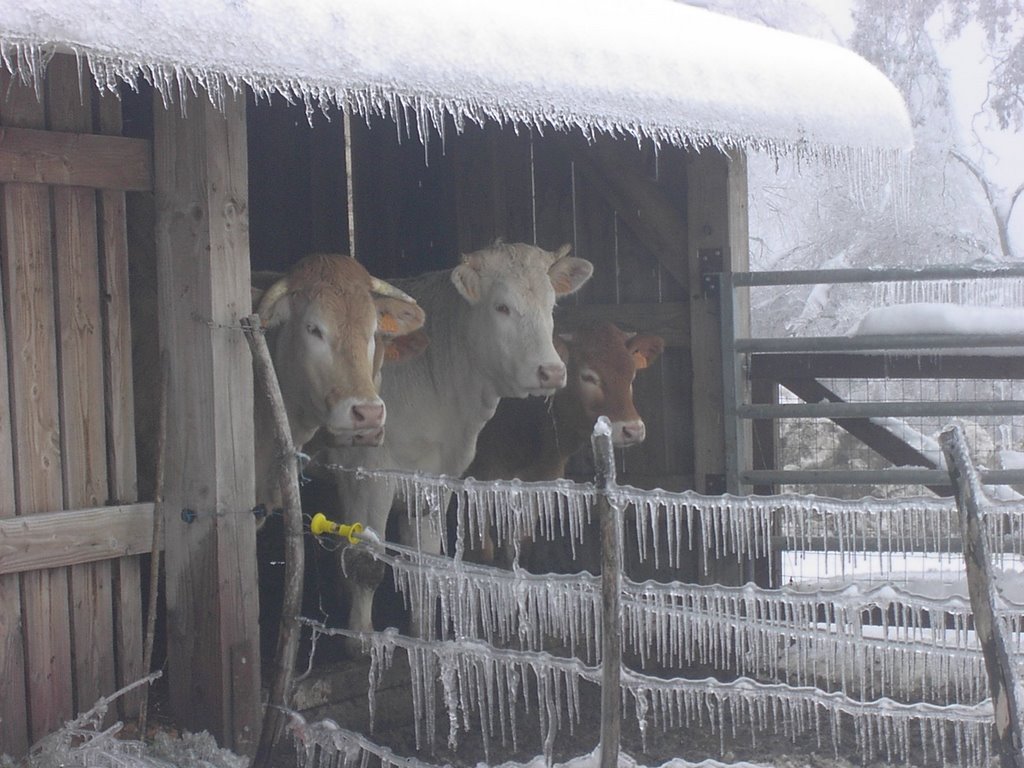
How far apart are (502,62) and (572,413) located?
10.2 ft

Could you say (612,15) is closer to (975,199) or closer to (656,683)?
(656,683)

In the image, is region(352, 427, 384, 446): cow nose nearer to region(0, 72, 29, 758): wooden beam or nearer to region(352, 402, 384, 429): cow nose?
region(352, 402, 384, 429): cow nose

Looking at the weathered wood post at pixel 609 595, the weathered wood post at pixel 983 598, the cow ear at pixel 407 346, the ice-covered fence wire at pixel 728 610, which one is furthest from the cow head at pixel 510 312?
the weathered wood post at pixel 983 598

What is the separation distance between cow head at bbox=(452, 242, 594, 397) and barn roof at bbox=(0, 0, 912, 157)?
129cm

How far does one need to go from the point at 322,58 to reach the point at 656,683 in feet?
7.11

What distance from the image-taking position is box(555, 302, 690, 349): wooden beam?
24.0ft

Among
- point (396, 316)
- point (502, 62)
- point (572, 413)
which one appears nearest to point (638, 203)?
point (572, 413)

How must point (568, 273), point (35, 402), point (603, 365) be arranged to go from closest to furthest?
1. point (35, 402)
2. point (568, 273)
3. point (603, 365)

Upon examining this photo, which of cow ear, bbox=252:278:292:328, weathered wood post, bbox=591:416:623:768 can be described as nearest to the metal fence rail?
cow ear, bbox=252:278:292:328

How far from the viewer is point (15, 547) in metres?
4.28

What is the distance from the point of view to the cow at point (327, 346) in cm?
528

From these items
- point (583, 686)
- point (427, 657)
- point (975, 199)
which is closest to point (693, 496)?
point (427, 657)

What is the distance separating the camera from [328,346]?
17.9ft

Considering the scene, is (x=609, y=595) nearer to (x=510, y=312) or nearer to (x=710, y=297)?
(x=510, y=312)
